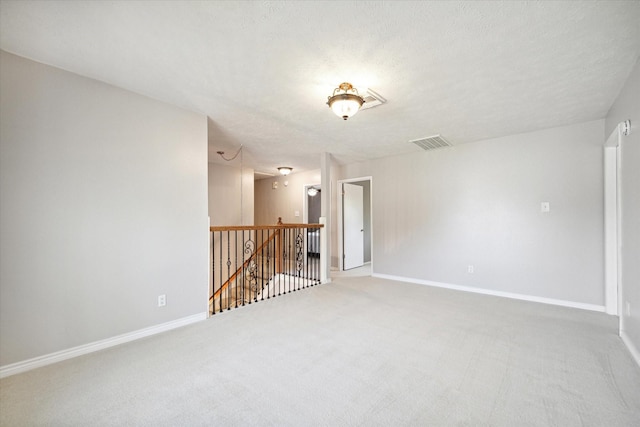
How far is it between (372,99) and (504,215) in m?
2.90

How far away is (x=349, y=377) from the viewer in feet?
6.50

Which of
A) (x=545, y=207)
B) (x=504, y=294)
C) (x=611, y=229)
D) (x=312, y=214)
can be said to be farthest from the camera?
(x=312, y=214)

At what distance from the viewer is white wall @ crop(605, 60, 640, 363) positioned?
2.22m

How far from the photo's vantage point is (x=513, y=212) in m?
4.04

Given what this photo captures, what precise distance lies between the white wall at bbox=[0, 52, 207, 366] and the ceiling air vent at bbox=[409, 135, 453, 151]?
10.9 feet

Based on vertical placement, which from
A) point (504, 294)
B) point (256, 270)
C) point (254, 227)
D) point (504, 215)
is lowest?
point (504, 294)

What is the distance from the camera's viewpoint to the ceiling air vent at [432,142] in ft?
13.7

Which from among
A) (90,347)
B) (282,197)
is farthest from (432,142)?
(90,347)

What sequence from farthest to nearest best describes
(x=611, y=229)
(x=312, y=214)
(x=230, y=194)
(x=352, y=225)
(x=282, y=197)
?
(x=312, y=214)
(x=282, y=197)
(x=352, y=225)
(x=230, y=194)
(x=611, y=229)

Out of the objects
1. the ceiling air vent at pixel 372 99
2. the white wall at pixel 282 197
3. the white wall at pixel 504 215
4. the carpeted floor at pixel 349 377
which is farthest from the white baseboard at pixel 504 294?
the ceiling air vent at pixel 372 99

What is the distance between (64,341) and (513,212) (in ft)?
18.1

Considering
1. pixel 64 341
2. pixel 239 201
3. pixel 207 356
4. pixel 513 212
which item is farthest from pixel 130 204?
pixel 513 212

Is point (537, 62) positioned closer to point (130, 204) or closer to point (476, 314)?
point (476, 314)

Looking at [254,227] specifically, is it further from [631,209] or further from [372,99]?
[631,209]
